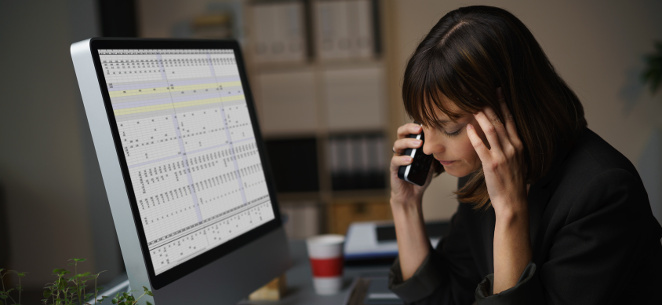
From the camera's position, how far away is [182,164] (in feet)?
2.84

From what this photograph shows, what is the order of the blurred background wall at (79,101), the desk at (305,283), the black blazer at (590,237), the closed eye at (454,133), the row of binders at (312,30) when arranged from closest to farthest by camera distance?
the black blazer at (590,237) < the closed eye at (454,133) < the desk at (305,283) < the blurred background wall at (79,101) < the row of binders at (312,30)

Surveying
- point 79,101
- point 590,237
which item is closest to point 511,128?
point 590,237

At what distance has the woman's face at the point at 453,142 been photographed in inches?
35.7

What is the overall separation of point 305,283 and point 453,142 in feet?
1.58

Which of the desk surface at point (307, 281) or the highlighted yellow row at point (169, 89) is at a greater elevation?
the highlighted yellow row at point (169, 89)

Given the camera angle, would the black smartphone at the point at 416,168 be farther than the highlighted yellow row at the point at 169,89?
Yes

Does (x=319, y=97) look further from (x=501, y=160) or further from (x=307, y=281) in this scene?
(x=501, y=160)

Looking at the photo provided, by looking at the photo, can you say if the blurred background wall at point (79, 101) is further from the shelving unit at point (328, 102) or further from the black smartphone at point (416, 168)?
the black smartphone at point (416, 168)

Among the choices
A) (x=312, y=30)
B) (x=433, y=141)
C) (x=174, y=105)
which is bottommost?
(x=433, y=141)

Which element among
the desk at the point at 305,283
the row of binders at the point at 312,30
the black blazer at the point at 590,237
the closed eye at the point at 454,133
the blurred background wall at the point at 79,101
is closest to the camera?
the black blazer at the point at 590,237

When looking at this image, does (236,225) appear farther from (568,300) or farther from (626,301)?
(626,301)

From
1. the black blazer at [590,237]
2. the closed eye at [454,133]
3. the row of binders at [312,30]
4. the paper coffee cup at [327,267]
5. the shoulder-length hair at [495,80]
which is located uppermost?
the row of binders at [312,30]

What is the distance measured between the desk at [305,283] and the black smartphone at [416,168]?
255 mm

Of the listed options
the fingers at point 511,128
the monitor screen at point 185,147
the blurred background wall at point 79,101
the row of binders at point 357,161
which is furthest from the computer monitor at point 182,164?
the row of binders at point 357,161
